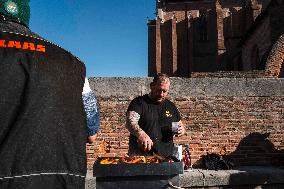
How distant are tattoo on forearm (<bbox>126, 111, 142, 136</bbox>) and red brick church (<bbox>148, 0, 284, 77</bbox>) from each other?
2370cm

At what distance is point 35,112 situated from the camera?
5.57 feet

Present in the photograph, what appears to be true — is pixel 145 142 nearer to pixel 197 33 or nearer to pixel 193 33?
pixel 193 33

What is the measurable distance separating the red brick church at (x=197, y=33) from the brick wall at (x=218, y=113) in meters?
19.3

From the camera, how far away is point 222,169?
269 inches

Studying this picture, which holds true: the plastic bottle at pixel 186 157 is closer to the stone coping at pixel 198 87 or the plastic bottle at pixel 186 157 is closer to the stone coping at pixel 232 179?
the stone coping at pixel 232 179

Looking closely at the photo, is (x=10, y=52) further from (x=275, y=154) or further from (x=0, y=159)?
(x=275, y=154)

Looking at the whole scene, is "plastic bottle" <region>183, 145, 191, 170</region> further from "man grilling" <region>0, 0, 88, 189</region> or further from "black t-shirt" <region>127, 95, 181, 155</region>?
"man grilling" <region>0, 0, 88, 189</region>


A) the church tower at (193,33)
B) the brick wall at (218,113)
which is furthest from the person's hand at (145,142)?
the church tower at (193,33)

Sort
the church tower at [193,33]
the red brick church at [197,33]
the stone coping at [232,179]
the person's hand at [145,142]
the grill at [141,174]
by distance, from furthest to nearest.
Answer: the church tower at [193,33] → the red brick church at [197,33] → the stone coping at [232,179] → the person's hand at [145,142] → the grill at [141,174]

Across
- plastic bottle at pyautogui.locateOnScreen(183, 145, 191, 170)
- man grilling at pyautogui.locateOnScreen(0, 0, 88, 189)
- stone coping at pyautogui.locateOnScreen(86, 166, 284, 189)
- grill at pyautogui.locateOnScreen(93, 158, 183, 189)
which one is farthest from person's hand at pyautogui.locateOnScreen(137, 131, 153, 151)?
plastic bottle at pyautogui.locateOnScreen(183, 145, 191, 170)

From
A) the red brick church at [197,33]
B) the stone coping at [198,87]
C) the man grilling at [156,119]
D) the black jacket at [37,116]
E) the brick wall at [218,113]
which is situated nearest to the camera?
the black jacket at [37,116]

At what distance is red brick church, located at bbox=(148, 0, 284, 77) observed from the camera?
2856 centimetres

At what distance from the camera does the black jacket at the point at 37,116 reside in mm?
1623

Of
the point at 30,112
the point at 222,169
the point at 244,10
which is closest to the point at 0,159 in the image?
the point at 30,112
